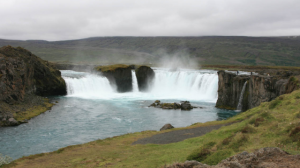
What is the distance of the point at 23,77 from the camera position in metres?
44.4

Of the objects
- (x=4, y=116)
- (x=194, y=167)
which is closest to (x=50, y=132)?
(x=4, y=116)

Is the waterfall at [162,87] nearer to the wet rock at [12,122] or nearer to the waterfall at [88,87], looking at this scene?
the waterfall at [88,87]

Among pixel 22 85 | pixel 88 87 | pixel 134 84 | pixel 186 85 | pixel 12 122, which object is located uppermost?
pixel 22 85

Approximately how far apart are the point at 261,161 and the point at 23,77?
45214 mm

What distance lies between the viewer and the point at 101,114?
1566 inches

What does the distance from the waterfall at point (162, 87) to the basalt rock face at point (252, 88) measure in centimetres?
861

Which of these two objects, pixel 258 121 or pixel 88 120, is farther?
pixel 88 120

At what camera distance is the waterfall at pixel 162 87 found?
59219 mm

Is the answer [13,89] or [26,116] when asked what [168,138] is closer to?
[26,116]

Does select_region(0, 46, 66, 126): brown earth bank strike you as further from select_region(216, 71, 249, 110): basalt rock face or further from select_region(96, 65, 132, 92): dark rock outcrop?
select_region(216, 71, 249, 110): basalt rock face

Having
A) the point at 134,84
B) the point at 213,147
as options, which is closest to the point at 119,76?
the point at 134,84

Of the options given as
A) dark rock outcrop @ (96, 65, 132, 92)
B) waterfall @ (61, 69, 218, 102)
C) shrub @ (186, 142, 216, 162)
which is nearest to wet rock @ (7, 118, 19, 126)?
waterfall @ (61, 69, 218, 102)

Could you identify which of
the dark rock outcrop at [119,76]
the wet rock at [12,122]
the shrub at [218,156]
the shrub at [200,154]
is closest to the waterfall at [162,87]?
the dark rock outcrop at [119,76]

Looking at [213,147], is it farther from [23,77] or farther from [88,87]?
[88,87]
